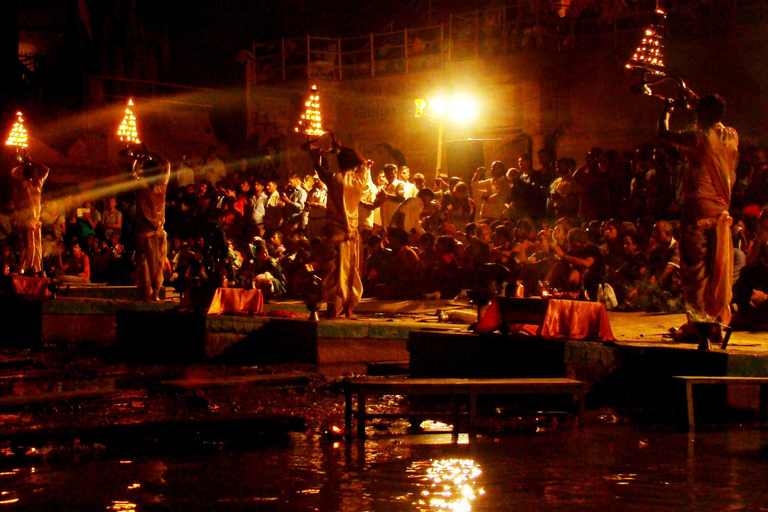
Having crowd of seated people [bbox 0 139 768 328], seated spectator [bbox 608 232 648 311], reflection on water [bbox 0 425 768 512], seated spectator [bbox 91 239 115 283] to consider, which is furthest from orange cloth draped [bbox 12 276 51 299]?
reflection on water [bbox 0 425 768 512]

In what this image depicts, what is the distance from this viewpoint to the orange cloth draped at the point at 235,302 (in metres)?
12.6

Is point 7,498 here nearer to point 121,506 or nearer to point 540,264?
point 121,506

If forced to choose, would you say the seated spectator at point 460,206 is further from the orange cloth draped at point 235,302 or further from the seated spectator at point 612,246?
the orange cloth draped at point 235,302

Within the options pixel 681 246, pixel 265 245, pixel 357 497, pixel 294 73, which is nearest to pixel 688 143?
pixel 681 246

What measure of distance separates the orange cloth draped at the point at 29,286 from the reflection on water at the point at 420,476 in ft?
32.2

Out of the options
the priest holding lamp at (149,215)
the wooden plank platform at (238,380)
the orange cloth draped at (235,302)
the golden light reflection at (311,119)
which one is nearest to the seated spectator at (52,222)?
→ the priest holding lamp at (149,215)

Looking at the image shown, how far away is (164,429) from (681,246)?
5341 millimetres

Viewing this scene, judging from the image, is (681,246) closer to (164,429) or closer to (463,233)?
(164,429)

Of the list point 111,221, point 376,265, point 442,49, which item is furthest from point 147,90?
point 376,265

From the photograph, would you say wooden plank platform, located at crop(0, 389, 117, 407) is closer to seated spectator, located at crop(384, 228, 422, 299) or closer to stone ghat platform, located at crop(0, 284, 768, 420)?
stone ghat platform, located at crop(0, 284, 768, 420)

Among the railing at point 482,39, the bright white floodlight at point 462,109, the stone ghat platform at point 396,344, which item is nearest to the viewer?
the stone ghat platform at point 396,344

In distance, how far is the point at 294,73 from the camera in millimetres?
29172

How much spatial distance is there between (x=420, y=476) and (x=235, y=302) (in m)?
7.18

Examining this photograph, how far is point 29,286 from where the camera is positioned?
52.0ft
